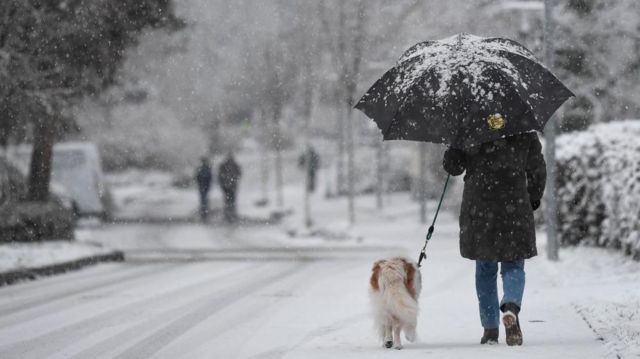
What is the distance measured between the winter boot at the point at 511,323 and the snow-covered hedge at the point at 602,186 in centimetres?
535

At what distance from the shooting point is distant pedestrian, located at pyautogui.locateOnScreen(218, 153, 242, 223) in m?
30.8

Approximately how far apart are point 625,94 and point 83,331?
26.9 meters

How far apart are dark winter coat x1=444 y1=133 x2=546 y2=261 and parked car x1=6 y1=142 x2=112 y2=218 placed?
22594 millimetres

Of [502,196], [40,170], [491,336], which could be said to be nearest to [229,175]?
[40,170]

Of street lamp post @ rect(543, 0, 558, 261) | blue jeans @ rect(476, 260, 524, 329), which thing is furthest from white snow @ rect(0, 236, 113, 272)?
blue jeans @ rect(476, 260, 524, 329)

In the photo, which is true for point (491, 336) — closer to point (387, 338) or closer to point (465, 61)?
point (387, 338)

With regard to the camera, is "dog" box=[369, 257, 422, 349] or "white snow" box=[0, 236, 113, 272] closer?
"dog" box=[369, 257, 422, 349]

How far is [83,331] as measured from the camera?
8820 millimetres

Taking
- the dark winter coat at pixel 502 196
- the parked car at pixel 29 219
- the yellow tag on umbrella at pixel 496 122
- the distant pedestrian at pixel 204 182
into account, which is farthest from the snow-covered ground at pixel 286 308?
the distant pedestrian at pixel 204 182

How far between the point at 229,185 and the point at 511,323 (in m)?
24.0

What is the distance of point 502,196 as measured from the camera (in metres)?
7.14

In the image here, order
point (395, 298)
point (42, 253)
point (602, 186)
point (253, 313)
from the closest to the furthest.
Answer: point (395, 298) → point (253, 313) → point (602, 186) → point (42, 253)

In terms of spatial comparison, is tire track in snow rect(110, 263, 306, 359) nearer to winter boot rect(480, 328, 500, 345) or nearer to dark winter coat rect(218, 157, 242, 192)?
winter boot rect(480, 328, 500, 345)

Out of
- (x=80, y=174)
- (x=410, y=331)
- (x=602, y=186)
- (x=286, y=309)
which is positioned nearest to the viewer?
(x=410, y=331)
